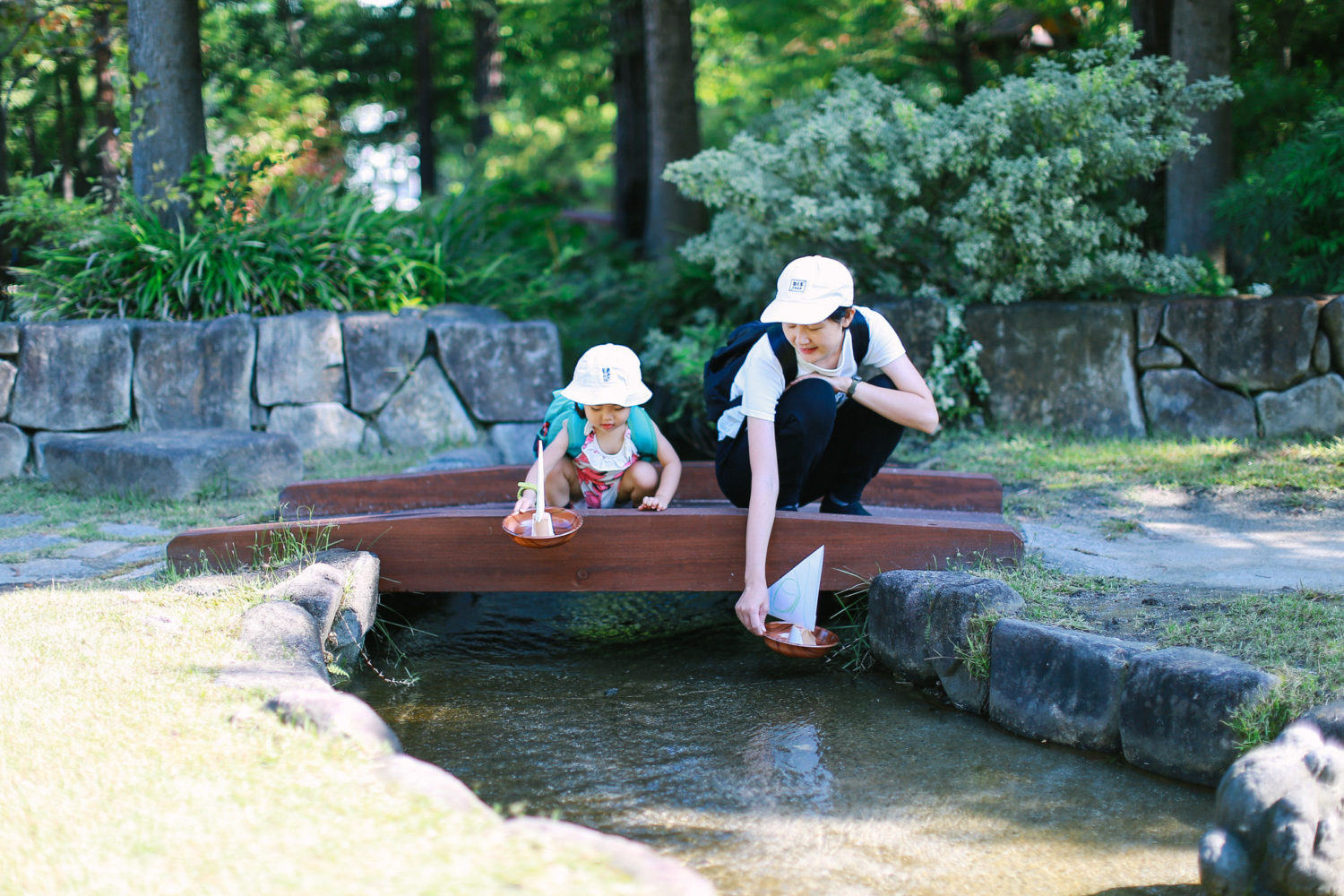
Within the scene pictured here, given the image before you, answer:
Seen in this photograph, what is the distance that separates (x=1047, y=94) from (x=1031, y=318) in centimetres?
119

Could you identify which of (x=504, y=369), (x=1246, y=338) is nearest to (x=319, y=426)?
(x=504, y=369)

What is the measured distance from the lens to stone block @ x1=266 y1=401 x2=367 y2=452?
6.10m

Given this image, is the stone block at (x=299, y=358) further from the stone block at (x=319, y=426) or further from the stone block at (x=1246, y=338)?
the stone block at (x=1246, y=338)

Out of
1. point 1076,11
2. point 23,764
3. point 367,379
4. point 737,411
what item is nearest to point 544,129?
point 1076,11

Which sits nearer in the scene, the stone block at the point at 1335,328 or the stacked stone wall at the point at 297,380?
the stone block at the point at 1335,328

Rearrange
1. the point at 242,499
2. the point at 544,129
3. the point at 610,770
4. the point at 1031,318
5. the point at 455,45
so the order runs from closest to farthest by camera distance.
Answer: the point at 610,770 < the point at 242,499 < the point at 1031,318 < the point at 455,45 < the point at 544,129

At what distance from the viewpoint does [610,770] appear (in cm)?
280

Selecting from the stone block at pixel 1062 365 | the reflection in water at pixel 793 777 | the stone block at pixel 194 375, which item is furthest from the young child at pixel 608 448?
the stone block at pixel 1062 365

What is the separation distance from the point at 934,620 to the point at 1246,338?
11.7 feet

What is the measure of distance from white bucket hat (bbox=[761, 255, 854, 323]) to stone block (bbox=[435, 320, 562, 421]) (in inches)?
127

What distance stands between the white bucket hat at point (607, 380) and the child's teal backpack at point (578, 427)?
0.64 ft

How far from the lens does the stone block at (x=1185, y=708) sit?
253 cm

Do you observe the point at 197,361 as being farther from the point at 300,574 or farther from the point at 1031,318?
the point at 1031,318

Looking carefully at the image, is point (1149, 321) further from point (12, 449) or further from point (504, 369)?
point (12, 449)
